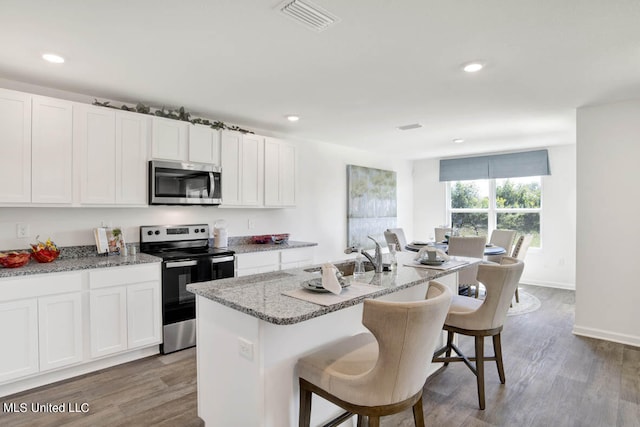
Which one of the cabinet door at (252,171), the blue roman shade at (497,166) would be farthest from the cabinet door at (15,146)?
the blue roman shade at (497,166)

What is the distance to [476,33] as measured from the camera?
2207 millimetres

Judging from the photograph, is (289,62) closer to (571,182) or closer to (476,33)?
(476,33)

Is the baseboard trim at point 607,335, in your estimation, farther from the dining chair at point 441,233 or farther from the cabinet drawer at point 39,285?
A: the cabinet drawer at point 39,285

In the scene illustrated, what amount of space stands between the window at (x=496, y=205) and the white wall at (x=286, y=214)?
106cm

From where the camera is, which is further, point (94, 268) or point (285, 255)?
point (285, 255)

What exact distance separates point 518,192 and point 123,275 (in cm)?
657

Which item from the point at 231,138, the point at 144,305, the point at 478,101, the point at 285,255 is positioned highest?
the point at 478,101

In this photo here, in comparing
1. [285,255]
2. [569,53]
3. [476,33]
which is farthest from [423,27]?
[285,255]

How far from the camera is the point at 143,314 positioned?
319 centimetres

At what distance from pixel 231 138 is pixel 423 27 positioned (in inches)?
103

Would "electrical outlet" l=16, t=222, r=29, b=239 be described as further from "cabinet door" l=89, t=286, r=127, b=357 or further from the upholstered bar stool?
the upholstered bar stool

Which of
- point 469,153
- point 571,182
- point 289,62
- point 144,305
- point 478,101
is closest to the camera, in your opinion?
point 289,62

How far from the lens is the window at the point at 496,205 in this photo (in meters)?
6.49

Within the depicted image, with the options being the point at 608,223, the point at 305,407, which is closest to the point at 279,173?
the point at 305,407
